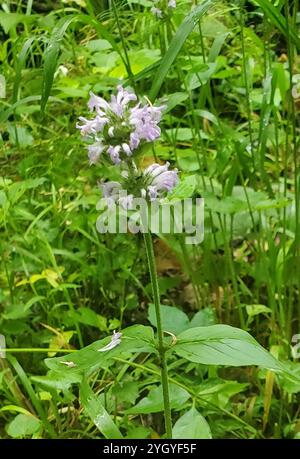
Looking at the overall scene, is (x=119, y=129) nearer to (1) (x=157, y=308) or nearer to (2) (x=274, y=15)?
(1) (x=157, y=308)

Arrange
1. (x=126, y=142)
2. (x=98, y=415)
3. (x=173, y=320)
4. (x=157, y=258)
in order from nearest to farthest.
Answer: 1. (x=126, y=142)
2. (x=98, y=415)
3. (x=173, y=320)
4. (x=157, y=258)

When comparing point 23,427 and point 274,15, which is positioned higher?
point 274,15

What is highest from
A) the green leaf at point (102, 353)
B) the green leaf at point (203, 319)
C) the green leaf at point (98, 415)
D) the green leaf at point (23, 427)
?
the green leaf at point (102, 353)

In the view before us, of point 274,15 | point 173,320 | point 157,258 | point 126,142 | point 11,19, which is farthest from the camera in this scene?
point 157,258

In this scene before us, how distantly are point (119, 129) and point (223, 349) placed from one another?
0.83 feet

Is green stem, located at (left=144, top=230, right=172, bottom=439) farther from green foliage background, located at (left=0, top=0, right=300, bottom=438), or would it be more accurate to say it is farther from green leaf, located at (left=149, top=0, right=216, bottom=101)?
green leaf, located at (left=149, top=0, right=216, bottom=101)

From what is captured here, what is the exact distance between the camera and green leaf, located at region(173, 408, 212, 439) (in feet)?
2.88

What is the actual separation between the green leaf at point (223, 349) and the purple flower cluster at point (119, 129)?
216 millimetres

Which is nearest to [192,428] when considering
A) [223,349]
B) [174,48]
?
[223,349]

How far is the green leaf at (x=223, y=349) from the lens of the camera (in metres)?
0.71

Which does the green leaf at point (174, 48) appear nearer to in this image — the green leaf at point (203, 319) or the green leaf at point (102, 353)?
the green leaf at point (102, 353)

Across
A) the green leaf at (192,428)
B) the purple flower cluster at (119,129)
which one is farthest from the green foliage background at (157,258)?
the purple flower cluster at (119,129)

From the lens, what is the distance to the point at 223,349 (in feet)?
2.39
